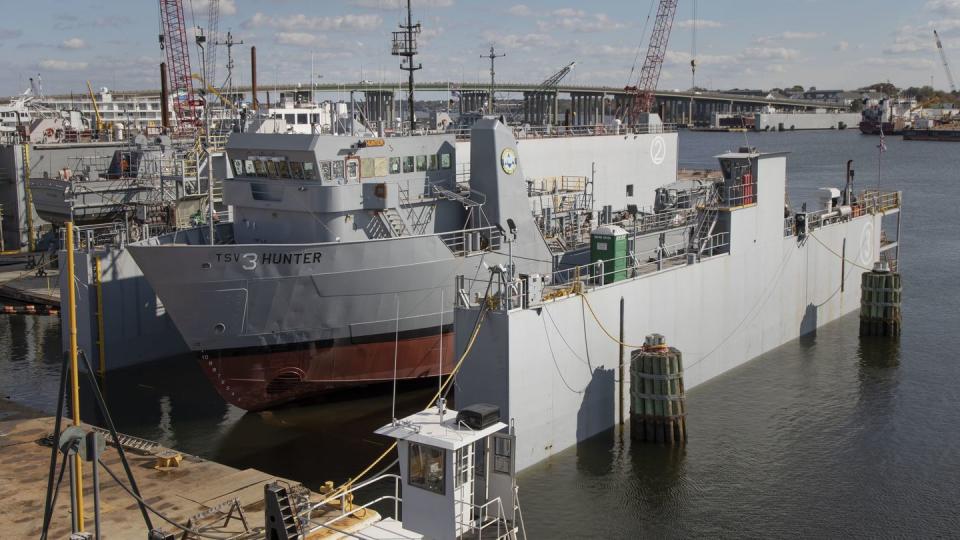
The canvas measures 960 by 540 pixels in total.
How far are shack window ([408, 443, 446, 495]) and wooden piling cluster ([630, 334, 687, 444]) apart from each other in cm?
1001

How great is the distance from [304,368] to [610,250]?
899 centimetres

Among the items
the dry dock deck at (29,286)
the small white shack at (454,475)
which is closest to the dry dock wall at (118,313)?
the dry dock deck at (29,286)

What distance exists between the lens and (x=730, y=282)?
1120 inches

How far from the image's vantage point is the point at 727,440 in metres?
23.5

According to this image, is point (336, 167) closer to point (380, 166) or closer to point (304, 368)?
point (380, 166)

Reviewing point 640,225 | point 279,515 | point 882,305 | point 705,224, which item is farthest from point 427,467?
point 882,305

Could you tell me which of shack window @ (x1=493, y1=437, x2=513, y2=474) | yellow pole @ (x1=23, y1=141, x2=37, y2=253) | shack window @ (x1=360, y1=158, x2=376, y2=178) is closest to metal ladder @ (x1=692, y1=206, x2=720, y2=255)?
shack window @ (x1=360, y1=158, x2=376, y2=178)

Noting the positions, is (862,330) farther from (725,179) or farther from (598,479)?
(598,479)

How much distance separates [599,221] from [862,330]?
10541 mm

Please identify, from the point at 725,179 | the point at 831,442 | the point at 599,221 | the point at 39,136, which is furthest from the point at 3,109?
the point at 831,442

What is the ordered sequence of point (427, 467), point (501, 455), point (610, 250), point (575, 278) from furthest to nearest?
point (610, 250)
point (575, 278)
point (501, 455)
point (427, 467)

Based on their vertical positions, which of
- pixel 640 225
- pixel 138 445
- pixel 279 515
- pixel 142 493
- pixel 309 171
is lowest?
pixel 142 493

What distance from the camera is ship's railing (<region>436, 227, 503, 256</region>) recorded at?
2702cm

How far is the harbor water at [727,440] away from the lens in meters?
19.6
